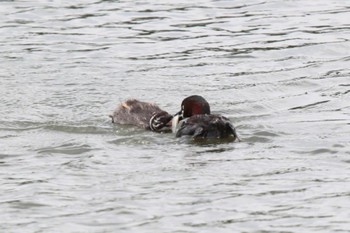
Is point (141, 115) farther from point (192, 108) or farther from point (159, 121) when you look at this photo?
point (192, 108)

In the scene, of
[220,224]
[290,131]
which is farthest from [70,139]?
[220,224]

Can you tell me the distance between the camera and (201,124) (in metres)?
12.5

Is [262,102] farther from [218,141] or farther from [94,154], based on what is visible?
[94,154]

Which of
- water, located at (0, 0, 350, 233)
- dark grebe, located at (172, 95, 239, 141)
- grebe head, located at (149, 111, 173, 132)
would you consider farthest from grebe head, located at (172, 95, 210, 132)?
water, located at (0, 0, 350, 233)

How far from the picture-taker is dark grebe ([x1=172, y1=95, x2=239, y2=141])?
12.4 metres

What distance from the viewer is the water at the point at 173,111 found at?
9.80 m

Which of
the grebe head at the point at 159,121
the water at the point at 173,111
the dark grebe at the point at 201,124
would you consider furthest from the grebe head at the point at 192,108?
the water at the point at 173,111

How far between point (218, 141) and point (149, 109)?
5.02ft

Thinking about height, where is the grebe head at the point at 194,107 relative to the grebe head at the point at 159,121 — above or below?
above

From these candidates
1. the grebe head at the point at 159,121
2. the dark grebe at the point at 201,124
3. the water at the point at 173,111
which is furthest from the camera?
the grebe head at the point at 159,121

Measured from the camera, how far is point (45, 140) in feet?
41.5

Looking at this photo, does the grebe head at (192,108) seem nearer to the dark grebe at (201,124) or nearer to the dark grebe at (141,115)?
the dark grebe at (201,124)

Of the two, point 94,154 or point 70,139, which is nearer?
point 94,154

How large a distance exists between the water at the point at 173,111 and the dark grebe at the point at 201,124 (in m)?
0.14
